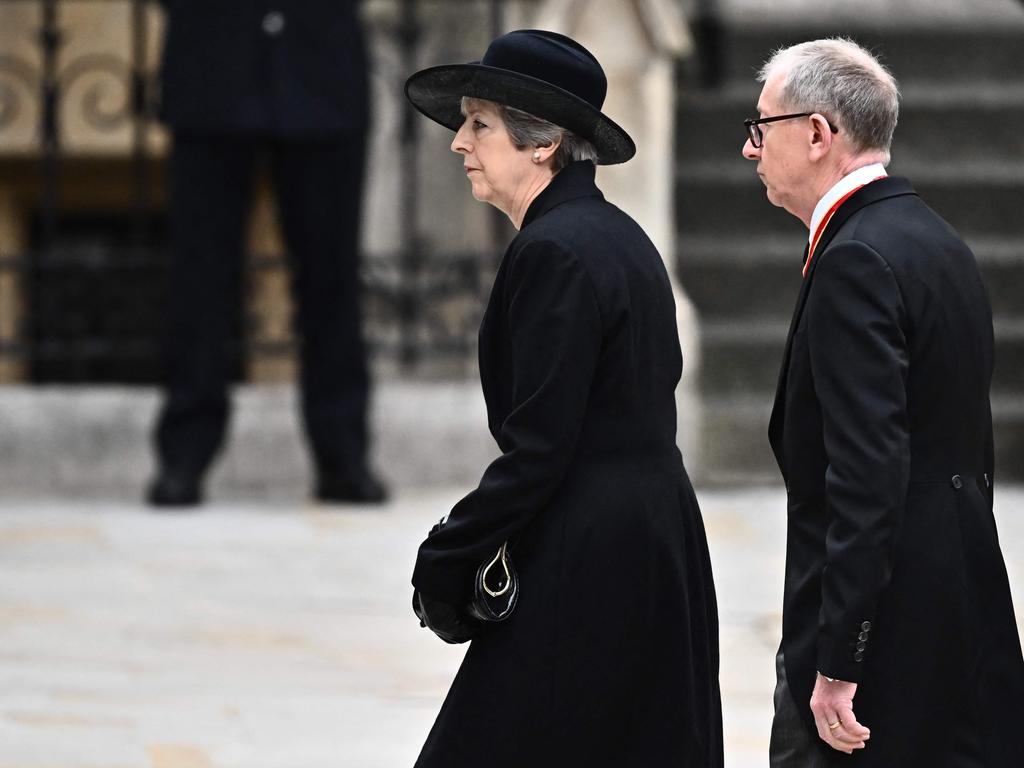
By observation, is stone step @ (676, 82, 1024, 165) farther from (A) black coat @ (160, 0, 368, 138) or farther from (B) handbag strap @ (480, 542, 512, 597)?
(B) handbag strap @ (480, 542, 512, 597)

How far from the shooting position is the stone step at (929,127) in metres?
8.41

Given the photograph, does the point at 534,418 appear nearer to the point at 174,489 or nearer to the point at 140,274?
the point at 174,489

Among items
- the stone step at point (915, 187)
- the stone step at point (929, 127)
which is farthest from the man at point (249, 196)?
the stone step at point (929, 127)

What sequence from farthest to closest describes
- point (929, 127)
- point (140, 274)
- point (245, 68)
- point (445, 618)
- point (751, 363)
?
point (929, 127), point (751, 363), point (140, 274), point (245, 68), point (445, 618)

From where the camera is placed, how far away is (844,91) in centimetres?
281

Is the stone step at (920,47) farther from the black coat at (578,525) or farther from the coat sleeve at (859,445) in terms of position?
the coat sleeve at (859,445)

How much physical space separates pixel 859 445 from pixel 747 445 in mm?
4842

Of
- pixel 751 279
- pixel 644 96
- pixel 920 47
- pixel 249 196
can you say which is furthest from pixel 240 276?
pixel 920 47

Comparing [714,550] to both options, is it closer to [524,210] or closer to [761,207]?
[761,207]

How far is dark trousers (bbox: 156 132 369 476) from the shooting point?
6.83 metres

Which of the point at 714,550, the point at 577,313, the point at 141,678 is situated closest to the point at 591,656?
the point at 577,313

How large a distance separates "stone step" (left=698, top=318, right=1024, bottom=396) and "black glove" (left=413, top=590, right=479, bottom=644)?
15.7 ft

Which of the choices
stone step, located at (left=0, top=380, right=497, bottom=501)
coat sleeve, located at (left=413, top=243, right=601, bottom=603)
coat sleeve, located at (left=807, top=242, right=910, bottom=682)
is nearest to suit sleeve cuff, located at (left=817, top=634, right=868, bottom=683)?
coat sleeve, located at (left=807, top=242, right=910, bottom=682)

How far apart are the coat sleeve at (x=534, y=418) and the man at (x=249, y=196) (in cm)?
394
